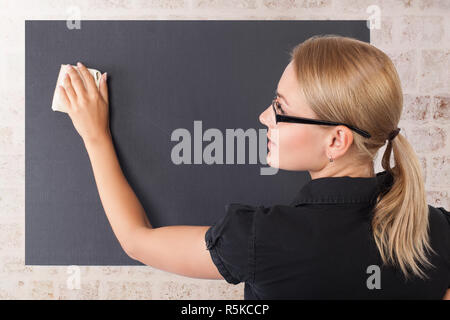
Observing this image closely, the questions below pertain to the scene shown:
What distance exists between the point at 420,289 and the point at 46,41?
993 millimetres

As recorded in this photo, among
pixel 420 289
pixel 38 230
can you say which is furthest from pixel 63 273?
pixel 420 289

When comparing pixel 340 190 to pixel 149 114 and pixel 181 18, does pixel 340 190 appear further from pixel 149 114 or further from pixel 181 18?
pixel 181 18

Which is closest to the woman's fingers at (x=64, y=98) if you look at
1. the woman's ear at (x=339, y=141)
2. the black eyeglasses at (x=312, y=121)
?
the black eyeglasses at (x=312, y=121)

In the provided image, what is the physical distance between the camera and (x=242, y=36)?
3.36ft

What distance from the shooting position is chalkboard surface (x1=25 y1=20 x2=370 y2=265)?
1.02 meters

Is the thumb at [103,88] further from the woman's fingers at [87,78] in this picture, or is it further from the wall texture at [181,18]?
the wall texture at [181,18]

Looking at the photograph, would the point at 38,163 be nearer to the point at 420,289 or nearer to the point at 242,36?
the point at 242,36

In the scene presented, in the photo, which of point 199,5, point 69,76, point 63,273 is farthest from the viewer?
point 63,273

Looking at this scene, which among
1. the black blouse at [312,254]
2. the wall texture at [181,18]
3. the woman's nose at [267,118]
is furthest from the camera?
the wall texture at [181,18]

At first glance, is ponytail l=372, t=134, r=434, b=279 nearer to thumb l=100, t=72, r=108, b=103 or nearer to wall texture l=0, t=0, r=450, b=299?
wall texture l=0, t=0, r=450, b=299

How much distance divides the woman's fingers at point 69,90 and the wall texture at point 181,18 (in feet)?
1.48

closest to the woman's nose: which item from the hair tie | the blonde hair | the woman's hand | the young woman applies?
→ the young woman

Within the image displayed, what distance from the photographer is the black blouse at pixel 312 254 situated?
76 cm

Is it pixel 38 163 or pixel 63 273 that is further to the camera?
pixel 63 273
